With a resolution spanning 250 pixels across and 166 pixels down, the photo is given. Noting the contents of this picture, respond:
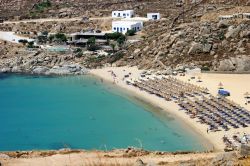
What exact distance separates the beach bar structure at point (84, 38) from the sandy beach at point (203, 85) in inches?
455

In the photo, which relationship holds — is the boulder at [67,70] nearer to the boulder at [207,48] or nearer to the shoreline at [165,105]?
the shoreline at [165,105]

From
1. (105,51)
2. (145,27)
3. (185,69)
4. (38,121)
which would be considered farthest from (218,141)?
(145,27)

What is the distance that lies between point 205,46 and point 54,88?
61.6ft

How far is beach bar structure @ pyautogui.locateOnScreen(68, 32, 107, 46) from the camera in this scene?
77.4 metres

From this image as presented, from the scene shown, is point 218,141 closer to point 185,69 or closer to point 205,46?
point 185,69

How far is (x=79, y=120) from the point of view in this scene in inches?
1839

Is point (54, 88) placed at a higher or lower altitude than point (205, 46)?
lower

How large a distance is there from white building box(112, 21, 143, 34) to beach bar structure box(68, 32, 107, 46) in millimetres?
3207

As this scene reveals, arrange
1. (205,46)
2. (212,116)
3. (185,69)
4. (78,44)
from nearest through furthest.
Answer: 1. (212,116)
2. (185,69)
3. (205,46)
4. (78,44)

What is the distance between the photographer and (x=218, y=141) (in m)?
35.6

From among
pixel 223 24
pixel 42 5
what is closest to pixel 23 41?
pixel 42 5

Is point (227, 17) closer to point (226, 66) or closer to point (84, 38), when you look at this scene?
point (226, 66)

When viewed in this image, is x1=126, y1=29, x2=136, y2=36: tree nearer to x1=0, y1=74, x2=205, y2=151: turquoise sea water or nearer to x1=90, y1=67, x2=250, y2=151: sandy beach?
x1=90, y1=67, x2=250, y2=151: sandy beach

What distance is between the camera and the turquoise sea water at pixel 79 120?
126ft
